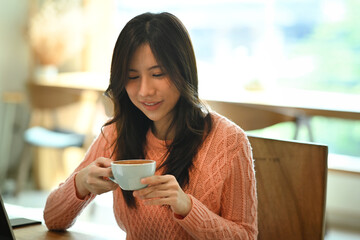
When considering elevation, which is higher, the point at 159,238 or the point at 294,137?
the point at 294,137

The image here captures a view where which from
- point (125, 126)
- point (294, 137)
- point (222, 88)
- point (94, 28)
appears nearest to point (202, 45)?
point (222, 88)

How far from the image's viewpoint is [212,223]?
1.17 meters

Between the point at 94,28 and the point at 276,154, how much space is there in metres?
3.45

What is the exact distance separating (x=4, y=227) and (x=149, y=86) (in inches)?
17.6

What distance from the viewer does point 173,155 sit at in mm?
1354

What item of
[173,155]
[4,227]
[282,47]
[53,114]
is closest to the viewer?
[4,227]

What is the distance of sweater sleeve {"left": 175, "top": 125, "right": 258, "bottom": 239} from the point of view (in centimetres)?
115

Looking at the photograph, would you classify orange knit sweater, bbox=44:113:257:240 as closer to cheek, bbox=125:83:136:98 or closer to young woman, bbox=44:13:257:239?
young woman, bbox=44:13:257:239

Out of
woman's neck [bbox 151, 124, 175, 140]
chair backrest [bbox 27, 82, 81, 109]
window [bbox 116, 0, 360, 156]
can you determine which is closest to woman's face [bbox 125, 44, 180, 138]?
woman's neck [bbox 151, 124, 175, 140]

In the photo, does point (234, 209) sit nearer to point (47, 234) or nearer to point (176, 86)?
point (176, 86)

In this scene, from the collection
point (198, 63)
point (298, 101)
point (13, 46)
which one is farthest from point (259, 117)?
point (13, 46)

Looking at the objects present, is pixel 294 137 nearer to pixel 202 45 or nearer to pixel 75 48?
pixel 202 45

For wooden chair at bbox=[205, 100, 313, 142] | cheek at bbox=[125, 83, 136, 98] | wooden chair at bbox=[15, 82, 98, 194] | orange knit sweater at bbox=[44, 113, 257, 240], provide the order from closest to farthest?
orange knit sweater at bbox=[44, 113, 257, 240] → cheek at bbox=[125, 83, 136, 98] → wooden chair at bbox=[205, 100, 313, 142] → wooden chair at bbox=[15, 82, 98, 194]

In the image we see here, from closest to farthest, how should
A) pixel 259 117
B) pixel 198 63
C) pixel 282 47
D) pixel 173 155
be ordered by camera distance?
pixel 173 155, pixel 259 117, pixel 282 47, pixel 198 63
